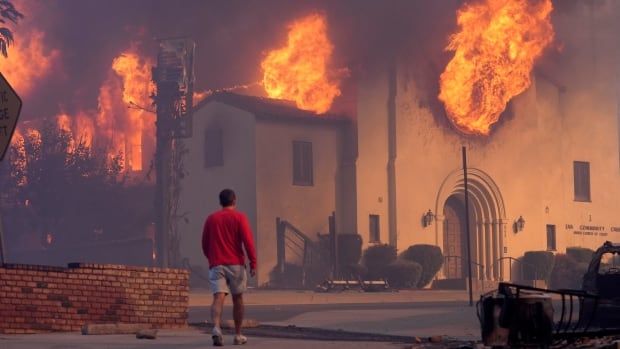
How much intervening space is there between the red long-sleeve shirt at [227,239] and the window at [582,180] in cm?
3910

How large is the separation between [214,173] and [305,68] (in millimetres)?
5251

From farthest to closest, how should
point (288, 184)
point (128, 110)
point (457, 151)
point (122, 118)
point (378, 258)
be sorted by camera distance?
1. point (122, 118)
2. point (128, 110)
3. point (457, 151)
4. point (288, 184)
5. point (378, 258)

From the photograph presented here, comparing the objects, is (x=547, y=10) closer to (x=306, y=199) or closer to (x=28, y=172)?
(x=306, y=199)

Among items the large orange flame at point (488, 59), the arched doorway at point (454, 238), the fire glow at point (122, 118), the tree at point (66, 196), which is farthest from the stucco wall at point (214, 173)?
the fire glow at point (122, 118)

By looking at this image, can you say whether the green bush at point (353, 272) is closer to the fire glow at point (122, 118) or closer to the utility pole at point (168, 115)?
the utility pole at point (168, 115)

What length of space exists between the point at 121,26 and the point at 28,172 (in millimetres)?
12296

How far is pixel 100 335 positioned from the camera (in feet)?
45.1

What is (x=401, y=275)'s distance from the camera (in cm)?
4078

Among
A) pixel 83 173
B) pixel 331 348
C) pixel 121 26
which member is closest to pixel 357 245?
pixel 83 173

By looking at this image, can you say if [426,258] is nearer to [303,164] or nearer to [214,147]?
[303,164]

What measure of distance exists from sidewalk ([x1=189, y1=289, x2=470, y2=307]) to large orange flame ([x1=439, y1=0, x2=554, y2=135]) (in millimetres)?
10014

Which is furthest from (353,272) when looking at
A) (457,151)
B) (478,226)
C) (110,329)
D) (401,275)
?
(110,329)

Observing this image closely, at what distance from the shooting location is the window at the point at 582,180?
4969cm

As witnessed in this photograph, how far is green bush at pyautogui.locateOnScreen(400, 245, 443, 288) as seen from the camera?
140 feet
